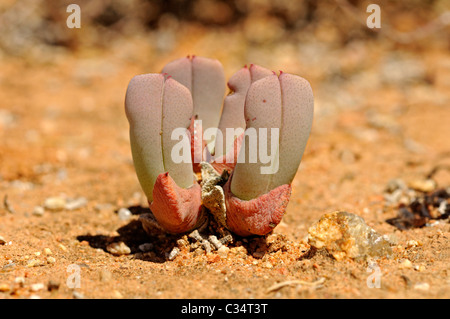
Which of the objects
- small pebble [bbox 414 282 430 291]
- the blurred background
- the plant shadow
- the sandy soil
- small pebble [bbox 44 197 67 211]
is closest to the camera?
small pebble [bbox 414 282 430 291]

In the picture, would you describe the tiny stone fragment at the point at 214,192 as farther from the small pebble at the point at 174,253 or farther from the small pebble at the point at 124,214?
the small pebble at the point at 124,214

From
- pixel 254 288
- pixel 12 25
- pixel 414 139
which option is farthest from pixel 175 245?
pixel 12 25

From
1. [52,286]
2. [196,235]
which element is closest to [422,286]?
[196,235]

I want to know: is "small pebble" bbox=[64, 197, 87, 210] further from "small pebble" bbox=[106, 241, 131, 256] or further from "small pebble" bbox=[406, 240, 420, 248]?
"small pebble" bbox=[406, 240, 420, 248]

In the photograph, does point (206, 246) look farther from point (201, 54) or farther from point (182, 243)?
point (201, 54)

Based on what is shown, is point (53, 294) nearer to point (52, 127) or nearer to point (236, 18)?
point (52, 127)

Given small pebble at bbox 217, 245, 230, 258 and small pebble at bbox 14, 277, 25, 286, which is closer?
small pebble at bbox 14, 277, 25, 286

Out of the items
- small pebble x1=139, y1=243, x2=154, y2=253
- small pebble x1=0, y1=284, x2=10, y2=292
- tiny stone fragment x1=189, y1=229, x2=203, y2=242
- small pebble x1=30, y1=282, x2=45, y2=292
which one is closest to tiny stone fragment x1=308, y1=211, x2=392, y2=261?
tiny stone fragment x1=189, y1=229, x2=203, y2=242

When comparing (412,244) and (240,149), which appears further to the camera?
(412,244)
